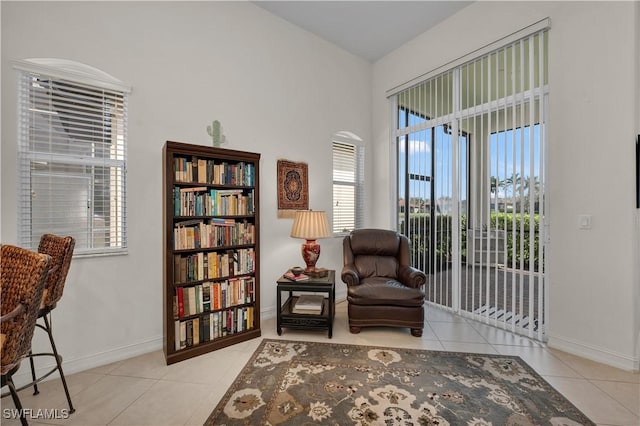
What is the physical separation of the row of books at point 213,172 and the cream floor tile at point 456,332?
247 centimetres

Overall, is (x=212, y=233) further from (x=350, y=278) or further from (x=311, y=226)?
(x=350, y=278)

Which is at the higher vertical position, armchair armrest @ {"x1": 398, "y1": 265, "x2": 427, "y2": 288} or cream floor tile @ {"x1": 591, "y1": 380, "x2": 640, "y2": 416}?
armchair armrest @ {"x1": 398, "y1": 265, "x2": 427, "y2": 288}

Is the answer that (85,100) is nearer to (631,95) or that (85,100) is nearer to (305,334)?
(305,334)

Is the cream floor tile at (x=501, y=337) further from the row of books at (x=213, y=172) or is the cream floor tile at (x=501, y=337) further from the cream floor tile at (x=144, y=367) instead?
the cream floor tile at (x=144, y=367)

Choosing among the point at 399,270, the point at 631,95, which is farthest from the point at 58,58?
the point at 631,95

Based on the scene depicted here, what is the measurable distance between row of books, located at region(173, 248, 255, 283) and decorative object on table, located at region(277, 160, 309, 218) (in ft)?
2.73

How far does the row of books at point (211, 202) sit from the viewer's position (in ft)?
7.78

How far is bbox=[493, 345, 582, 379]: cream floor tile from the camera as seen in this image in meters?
2.15

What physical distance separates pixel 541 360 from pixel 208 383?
269 cm

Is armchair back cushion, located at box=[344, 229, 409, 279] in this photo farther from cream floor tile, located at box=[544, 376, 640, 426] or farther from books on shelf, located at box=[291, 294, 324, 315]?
cream floor tile, located at box=[544, 376, 640, 426]

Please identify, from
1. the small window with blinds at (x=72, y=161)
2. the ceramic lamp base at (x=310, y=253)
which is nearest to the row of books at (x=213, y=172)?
the small window with blinds at (x=72, y=161)

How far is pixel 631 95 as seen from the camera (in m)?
2.15

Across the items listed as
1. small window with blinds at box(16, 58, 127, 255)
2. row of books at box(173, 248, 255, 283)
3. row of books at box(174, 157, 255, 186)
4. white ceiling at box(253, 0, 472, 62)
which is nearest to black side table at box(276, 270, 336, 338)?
row of books at box(173, 248, 255, 283)

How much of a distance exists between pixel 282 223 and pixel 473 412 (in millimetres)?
2485
